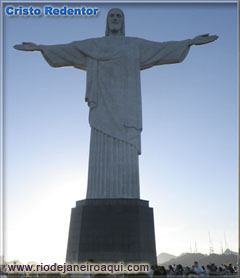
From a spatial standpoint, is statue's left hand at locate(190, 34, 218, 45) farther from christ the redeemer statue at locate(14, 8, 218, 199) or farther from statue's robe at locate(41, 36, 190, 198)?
statue's robe at locate(41, 36, 190, 198)

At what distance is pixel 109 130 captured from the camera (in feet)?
49.8

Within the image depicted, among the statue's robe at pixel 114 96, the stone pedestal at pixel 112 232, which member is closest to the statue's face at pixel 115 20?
the statue's robe at pixel 114 96

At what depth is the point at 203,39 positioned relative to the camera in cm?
1602

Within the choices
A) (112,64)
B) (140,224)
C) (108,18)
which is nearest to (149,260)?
(140,224)

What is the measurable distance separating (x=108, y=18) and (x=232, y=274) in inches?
483

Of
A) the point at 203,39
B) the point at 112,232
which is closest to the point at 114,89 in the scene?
the point at 203,39

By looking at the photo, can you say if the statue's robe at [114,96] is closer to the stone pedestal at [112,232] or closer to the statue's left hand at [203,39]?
the statue's left hand at [203,39]

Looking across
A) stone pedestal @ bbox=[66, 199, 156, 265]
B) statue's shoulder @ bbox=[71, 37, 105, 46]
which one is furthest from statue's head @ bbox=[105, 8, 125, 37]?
stone pedestal @ bbox=[66, 199, 156, 265]

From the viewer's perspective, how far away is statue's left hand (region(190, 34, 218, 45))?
15.9 m

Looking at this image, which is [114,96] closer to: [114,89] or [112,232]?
[114,89]

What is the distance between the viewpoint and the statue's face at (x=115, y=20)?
16922 mm

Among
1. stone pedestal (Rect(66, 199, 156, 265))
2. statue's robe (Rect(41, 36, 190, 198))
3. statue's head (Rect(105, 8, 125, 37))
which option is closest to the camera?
stone pedestal (Rect(66, 199, 156, 265))

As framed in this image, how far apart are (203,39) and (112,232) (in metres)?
9.32

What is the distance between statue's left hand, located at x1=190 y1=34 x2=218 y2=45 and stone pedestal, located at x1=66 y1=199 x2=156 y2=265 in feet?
25.0
